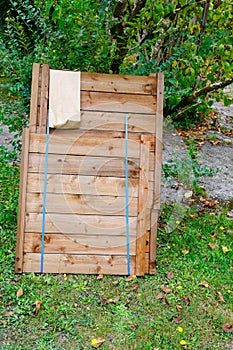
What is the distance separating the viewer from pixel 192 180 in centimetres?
503

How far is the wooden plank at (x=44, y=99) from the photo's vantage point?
3.48 meters

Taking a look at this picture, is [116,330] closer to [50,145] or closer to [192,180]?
[50,145]

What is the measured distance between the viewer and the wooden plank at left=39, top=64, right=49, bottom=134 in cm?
348

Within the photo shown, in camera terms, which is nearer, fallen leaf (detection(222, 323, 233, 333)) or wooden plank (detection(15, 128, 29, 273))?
fallen leaf (detection(222, 323, 233, 333))

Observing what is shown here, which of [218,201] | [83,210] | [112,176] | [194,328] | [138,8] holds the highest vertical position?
[138,8]

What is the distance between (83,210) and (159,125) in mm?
912

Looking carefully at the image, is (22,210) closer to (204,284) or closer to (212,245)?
(204,284)

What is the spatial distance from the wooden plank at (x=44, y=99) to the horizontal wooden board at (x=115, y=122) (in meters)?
0.28

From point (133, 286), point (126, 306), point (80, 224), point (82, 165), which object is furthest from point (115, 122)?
point (126, 306)

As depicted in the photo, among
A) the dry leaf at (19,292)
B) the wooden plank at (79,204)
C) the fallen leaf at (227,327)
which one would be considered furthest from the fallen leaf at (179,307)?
the dry leaf at (19,292)

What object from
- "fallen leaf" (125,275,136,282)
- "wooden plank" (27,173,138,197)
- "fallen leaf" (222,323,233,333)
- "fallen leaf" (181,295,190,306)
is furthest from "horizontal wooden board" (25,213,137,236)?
"fallen leaf" (222,323,233,333)

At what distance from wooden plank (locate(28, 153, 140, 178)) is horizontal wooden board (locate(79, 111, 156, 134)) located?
25 centimetres

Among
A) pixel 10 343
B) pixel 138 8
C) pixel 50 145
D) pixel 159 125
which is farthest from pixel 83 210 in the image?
pixel 138 8

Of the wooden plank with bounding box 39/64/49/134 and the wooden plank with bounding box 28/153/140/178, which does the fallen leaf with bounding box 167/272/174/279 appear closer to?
the wooden plank with bounding box 28/153/140/178
